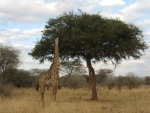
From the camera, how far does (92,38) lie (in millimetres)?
21719

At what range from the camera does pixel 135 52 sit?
23.4 meters

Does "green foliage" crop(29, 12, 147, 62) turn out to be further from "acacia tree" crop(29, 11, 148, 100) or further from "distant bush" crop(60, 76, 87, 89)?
"distant bush" crop(60, 76, 87, 89)

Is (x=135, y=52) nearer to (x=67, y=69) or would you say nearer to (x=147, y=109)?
(x=147, y=109)

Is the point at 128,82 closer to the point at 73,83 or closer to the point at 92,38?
the point at 73,83

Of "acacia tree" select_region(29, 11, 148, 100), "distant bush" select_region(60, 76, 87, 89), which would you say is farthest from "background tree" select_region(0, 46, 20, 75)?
"acacia tree" select_region(29, 11, 148, 100)

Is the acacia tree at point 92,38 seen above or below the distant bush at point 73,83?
above

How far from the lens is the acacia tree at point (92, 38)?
22.0 meters

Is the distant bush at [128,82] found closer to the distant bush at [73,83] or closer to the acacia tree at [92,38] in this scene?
the distant bush at [73,83]

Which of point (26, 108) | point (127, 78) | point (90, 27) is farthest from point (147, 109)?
point (127, 78)

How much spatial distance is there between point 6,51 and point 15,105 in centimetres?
3766

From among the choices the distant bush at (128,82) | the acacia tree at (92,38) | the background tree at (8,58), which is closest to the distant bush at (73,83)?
the distant bush at (128,82)

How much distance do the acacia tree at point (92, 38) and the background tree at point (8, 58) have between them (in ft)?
84.9

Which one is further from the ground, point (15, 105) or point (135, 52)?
point (135, 52)

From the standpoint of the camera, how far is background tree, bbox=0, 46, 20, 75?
4922cm
